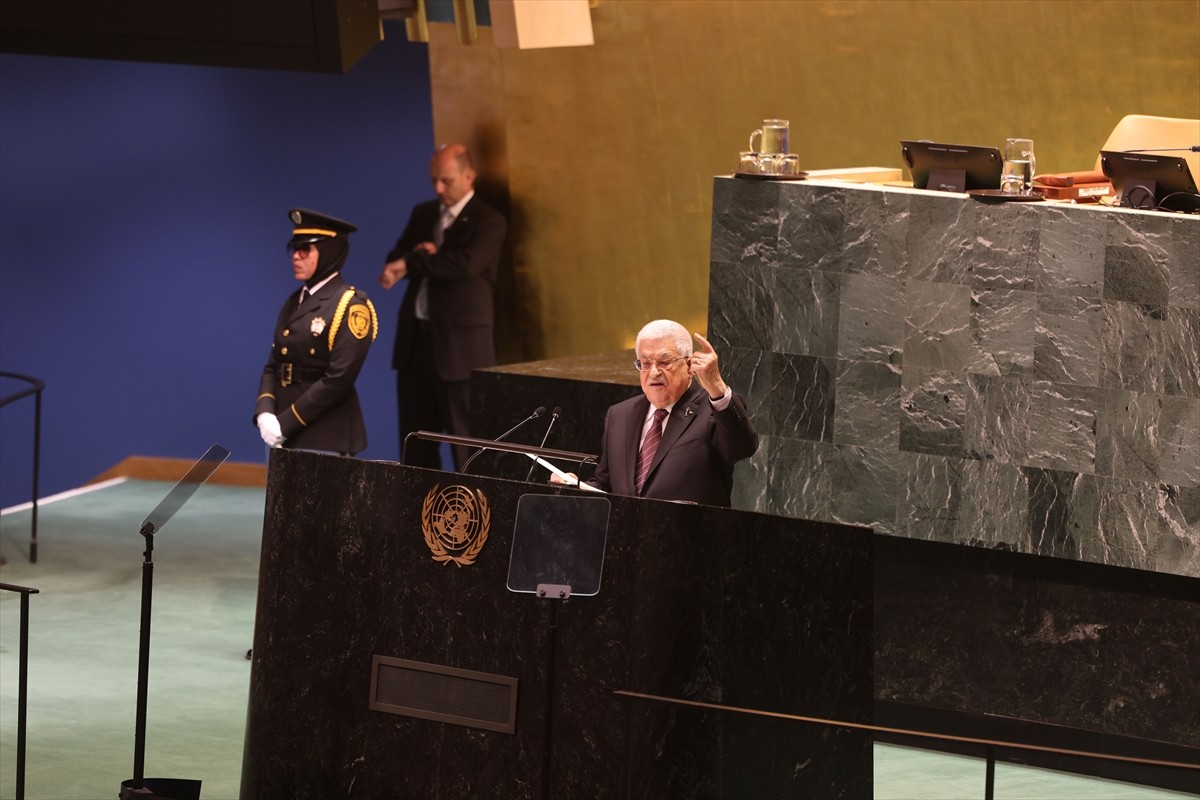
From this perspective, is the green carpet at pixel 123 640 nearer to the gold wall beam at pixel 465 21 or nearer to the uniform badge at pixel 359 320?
the uniform badge at pixel 359 320

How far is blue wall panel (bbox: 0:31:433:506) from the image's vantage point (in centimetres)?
1062

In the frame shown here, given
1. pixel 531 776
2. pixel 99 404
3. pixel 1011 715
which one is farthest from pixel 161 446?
pixel 531 776

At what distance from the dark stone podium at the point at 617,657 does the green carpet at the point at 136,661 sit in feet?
4.49

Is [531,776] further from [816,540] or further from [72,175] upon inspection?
[72,175]

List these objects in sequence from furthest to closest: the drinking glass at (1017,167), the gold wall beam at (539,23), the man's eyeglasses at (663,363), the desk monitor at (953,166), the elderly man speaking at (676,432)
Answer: the gold wall beam at (539,23) → the desk monitor at (953,166) → the drinking glass at (1017,167) → the man's eyeglasses at (663,363) → the elderly man speaking at (676,432)

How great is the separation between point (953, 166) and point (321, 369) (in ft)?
9.27

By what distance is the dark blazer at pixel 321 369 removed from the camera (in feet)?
25.0

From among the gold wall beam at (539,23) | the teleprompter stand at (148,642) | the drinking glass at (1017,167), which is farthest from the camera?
the gold wall beam at (539,23)

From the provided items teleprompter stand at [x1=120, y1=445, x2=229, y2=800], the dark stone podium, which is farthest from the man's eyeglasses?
teleprompter stand at [x1=120, y1=445, x2=229, y2=800]

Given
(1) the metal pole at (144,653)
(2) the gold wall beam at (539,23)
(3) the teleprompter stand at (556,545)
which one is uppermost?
(2) the gold wall beam at (539,23)

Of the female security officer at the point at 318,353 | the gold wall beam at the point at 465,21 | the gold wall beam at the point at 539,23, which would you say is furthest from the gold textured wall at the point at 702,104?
the female security officer at the point at 318,353

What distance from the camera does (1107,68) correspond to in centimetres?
787

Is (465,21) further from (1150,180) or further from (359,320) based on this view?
(1150,180)

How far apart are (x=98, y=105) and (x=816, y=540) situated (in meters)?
7.37
